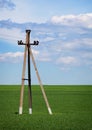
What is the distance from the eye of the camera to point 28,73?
64.2 feet

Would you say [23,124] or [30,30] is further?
[30,30]

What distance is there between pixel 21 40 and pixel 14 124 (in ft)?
15.1

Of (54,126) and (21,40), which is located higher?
(21,40)

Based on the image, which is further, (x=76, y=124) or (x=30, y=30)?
(x=30, y=30)

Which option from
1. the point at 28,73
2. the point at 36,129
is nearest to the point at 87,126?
the point at 36,129

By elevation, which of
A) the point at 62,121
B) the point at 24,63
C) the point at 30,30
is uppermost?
the point at 30,30

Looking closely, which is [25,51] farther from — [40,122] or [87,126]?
[87,126]

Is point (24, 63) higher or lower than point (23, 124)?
higher

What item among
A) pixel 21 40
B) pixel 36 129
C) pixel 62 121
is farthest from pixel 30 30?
pixel 36 129

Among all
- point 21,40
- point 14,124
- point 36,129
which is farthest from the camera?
point 21,40

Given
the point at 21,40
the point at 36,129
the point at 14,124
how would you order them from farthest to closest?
1. the point at 21,40
2. the point at 14,124
3. the point at 36,129

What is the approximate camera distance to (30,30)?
64.2ft

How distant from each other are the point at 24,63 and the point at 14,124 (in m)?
4.19

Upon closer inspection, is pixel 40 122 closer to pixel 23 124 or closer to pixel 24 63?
pixel 23 124
